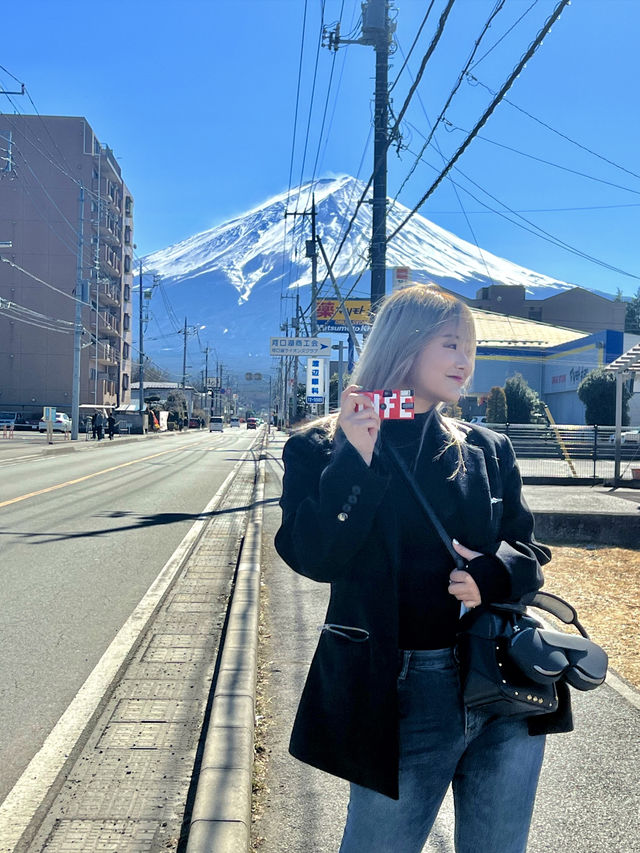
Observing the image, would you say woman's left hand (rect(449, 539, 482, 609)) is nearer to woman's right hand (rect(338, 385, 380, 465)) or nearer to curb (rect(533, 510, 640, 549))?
woman's right hand (rect(338, 385, 380, 465))

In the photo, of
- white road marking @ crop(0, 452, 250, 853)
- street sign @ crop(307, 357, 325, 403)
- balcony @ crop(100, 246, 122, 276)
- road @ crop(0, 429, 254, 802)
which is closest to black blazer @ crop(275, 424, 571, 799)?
white road marking @ crop(0, 452, 250, 853)

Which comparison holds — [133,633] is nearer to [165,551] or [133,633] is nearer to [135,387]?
[165,551]

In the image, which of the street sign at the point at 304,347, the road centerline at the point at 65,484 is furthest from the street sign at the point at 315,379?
the road centerline at the point at 65,484

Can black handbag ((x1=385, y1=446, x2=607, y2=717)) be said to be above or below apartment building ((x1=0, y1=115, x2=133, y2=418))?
below

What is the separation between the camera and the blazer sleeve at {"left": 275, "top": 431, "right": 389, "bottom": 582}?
1.80 meters

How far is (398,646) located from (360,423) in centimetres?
53

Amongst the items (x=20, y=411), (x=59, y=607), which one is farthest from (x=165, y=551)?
(x=20, y=411)

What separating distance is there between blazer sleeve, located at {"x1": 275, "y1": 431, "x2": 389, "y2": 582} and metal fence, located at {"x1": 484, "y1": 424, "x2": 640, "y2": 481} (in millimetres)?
19762

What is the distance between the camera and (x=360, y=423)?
1.86m

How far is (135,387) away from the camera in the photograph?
338 feet

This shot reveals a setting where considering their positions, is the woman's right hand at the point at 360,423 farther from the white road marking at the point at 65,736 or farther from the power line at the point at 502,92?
the power line at the point at 502,92

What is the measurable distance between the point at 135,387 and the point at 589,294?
56.7m

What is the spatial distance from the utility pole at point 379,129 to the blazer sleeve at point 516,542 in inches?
494

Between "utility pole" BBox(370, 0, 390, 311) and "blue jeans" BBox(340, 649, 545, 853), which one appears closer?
"blue jeans" BBox(340, 649, 545, 853)
